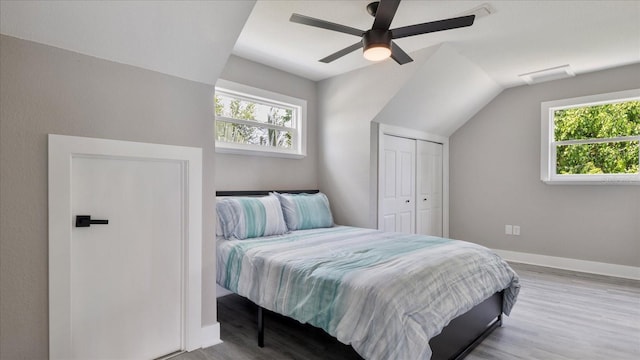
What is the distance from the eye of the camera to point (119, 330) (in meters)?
1.95

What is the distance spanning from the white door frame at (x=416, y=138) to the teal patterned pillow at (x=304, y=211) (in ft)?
2.27

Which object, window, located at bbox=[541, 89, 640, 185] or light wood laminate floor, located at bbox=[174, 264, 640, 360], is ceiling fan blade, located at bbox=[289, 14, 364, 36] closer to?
light wood laminate floor, located at bbox=[174, 264, 640, 360]

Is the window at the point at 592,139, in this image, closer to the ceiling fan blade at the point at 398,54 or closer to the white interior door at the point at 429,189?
the white interior door at the point at 429,189

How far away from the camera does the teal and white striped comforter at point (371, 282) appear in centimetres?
163

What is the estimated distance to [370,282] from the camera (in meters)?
1.77

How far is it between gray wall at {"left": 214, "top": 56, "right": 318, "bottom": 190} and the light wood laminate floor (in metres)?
1.26

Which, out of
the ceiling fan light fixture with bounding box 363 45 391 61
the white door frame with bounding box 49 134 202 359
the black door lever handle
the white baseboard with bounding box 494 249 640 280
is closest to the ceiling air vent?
the white baseboard with bounding box 494 249 640 280

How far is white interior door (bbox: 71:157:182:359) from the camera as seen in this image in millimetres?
1815

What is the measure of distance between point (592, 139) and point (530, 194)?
3.20 ft

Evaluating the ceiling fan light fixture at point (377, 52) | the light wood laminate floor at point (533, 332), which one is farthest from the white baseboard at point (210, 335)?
the ceiling fan light fixture at point (377, 52)

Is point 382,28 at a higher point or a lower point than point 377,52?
higher

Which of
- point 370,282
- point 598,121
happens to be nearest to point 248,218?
point 370,282

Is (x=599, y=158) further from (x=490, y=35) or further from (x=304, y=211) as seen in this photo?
(x=304, y=211)

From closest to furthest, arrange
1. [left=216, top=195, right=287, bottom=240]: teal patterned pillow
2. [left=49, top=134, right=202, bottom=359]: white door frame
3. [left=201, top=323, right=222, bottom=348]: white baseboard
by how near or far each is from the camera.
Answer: [left=49, top=134, right=202, bottom=359]: white door frame → [left=201, top=323, right=222, bottom=348]: white baseboard → [left=216, top=195, right=287, bottom=240]: teal patterned pillow
